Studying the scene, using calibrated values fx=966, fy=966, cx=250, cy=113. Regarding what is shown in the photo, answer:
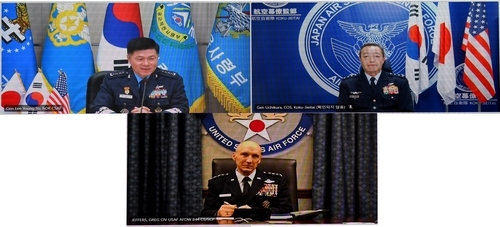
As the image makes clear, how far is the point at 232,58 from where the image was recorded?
20.2ft

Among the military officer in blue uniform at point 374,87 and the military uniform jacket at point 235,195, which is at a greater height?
the military officer in blue uniform at point 374,87

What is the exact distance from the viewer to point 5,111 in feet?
20.3

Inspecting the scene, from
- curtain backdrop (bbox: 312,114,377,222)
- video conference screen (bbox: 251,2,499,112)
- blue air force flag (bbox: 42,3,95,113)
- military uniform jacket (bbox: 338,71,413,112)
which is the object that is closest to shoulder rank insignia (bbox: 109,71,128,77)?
blue air force flag (bbox: 42,3,95,113)

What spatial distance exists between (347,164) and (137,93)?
56.2 inches

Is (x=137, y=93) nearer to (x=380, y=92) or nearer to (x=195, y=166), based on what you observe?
(x=195, y=166)

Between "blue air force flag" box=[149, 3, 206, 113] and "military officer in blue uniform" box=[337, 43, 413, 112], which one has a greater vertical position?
"blue air force flag" box=[149, 3, 206, 113]

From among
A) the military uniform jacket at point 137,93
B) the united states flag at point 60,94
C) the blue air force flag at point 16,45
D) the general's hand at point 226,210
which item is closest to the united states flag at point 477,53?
the general's hand at point 226,210

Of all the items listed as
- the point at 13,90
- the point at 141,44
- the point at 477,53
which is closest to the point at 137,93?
the point at 141,44

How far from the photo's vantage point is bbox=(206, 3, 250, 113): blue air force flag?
243 inches

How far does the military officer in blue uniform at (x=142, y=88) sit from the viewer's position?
6.18m

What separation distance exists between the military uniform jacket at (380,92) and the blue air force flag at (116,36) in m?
1.38

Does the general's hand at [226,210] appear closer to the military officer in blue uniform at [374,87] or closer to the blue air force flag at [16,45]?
the military officer in blue uniform at [374,87]

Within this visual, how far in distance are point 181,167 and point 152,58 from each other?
2.38ft

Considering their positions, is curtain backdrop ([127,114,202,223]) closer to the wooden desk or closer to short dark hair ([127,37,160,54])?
the wooden desk
